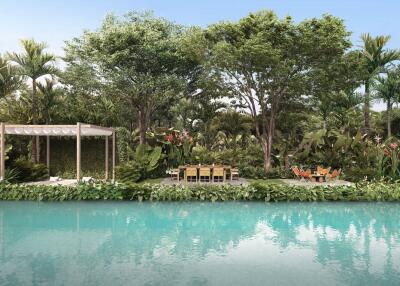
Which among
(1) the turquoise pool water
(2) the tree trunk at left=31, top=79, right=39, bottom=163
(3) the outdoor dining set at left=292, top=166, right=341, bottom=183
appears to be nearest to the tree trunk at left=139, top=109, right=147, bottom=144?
(2) the tree trunk at left=31, top=79, right=39, bottom=163

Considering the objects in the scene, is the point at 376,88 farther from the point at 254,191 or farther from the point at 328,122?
the point at 254,191

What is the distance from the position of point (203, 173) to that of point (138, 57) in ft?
28.5

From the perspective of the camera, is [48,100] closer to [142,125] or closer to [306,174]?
[142,125]

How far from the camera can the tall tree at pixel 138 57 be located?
72.8 ft

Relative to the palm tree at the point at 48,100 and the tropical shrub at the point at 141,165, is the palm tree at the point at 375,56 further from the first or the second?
the palm tree at the point at 48,100

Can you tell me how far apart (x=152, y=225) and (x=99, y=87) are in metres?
16.4

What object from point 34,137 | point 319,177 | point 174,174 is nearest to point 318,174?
point 319,177

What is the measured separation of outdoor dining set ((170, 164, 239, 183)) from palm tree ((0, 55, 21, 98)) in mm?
9802

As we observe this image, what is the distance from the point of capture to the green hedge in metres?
13.8

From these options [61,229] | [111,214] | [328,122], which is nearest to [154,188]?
[111,214]

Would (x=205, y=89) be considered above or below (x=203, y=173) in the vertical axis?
above

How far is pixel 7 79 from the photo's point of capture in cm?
2081

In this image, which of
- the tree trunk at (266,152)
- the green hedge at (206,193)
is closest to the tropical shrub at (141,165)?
the green hedge at (206,193)

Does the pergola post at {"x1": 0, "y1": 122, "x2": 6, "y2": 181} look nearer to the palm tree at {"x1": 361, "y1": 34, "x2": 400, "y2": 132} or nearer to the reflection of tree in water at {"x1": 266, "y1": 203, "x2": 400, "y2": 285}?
the reflection of tree in water at {"x1": 266, "y1": 203, "x2": 400, "y2": 285}
